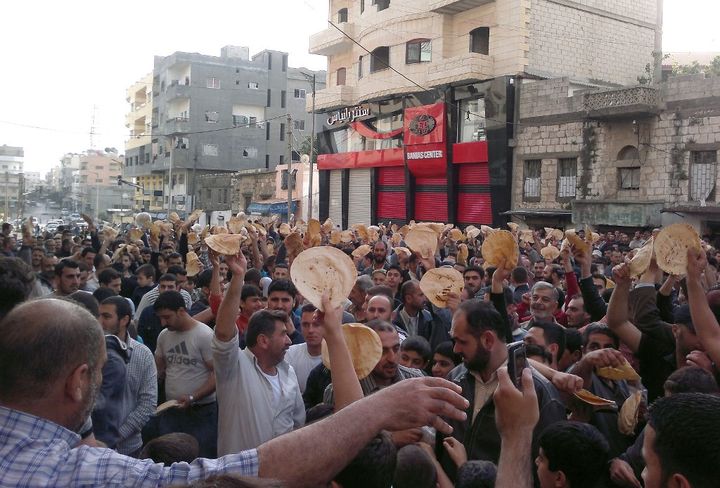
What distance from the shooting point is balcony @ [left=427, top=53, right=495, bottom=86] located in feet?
91.0

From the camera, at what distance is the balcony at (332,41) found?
120 ft

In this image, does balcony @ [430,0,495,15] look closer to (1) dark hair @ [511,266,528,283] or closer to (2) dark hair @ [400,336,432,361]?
(1) dark hair @ [511,266,528,283]

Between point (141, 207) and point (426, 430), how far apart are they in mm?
65615

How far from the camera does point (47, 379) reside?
192 cm

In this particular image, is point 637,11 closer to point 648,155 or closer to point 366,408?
point 648,155

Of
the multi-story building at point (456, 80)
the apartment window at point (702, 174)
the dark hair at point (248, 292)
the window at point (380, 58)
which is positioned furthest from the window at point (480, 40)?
the dark hair at point (248, 292)

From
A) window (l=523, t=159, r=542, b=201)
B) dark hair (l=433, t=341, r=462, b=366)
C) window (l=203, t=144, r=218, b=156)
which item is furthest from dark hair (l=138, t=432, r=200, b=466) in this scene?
window (l=203, t=144, r=218, b=156)

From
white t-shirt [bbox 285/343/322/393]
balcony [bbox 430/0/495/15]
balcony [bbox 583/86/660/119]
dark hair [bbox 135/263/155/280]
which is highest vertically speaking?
balcony [bbox 430/0/495/15]

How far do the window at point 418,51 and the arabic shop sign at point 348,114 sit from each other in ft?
12.3

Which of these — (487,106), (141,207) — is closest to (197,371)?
(487,106)

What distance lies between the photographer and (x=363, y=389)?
419 centimetres

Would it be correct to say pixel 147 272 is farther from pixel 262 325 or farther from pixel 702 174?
pixel 702 174

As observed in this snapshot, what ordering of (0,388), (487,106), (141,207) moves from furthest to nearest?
(141,207) → (487,106) → (0,388)

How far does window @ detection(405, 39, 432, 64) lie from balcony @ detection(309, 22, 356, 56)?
5156 millimetres
